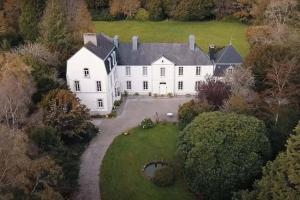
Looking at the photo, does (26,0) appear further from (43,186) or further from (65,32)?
(43,186)

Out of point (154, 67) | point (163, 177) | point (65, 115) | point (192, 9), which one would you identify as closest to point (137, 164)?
point (163, 177)

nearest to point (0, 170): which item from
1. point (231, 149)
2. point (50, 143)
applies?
point (50, 143)

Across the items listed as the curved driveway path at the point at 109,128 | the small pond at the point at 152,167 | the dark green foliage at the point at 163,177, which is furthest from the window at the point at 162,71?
the dark green foliage at the point at 163,177

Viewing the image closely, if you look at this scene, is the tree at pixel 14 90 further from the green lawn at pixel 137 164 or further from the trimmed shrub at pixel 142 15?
the trimmed shrub at pixel 142 15

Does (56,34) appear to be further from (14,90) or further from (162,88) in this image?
(14,90)

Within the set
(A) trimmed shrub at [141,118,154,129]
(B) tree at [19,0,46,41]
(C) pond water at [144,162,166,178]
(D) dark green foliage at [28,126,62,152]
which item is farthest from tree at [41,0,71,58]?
(C) pond water at [144,162,166,178]
